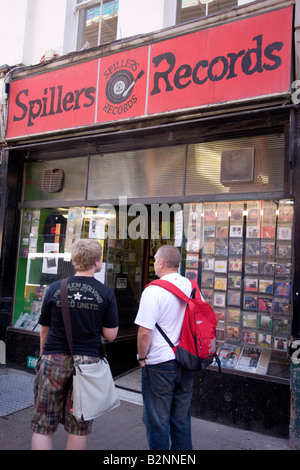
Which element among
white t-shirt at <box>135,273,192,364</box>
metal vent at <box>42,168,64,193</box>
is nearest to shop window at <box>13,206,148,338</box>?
metal vent at <box>42,168,64,193</box>

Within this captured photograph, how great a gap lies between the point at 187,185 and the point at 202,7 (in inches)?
105

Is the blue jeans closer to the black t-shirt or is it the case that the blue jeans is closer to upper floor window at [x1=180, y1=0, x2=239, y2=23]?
the black t-shirt

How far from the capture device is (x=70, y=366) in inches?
113

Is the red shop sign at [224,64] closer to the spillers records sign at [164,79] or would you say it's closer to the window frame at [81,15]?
the spillers records sign at [164,79]

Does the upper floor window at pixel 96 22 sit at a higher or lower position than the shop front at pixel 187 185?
higher

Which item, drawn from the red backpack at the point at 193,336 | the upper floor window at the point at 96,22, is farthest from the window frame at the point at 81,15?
the red backpack at the point at 193,336

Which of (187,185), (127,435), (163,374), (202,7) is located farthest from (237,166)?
(127,435)

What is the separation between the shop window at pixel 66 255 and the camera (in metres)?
6.31

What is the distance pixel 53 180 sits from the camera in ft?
21.6

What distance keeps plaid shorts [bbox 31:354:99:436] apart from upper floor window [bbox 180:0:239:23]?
5.04 metres

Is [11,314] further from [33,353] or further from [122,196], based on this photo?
[122,196]

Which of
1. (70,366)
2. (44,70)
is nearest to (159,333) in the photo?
(70,366)

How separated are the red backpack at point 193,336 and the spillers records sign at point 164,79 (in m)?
2.62

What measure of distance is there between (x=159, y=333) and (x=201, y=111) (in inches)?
117
